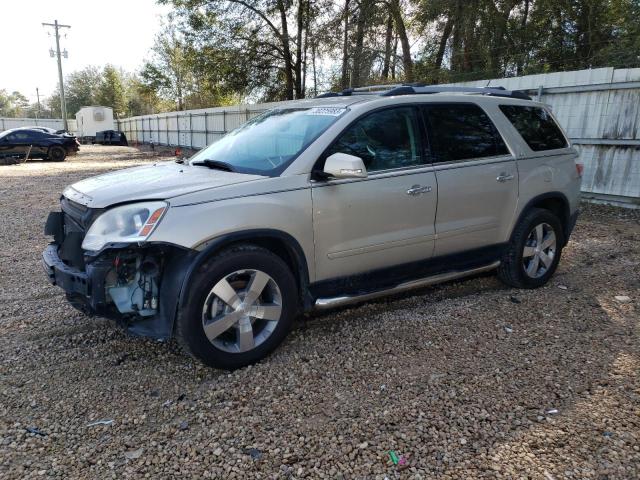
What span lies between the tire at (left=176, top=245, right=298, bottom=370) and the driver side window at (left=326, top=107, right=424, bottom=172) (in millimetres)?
988

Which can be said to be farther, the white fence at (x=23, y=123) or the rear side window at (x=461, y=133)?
the white fence at (x=23, y=123)

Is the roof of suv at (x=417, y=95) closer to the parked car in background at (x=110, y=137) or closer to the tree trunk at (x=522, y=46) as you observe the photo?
the tree trunk at (x=522, y=46)

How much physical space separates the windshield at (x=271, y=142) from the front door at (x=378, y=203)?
0.83 ft

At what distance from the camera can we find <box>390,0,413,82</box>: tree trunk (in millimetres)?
18203

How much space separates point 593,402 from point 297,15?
79.5ft

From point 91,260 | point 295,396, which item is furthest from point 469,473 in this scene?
point 91,260

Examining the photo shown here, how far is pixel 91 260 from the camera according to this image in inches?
121

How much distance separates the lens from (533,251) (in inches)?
190

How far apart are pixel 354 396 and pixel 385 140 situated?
6.40 feet

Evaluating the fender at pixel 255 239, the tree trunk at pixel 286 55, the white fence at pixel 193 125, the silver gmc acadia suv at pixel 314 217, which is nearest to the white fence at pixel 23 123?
the white fence at pixel 193 125

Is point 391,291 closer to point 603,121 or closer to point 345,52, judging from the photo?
point 603,121

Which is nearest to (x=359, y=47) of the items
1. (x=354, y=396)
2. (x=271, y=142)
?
(x=271, y=142)

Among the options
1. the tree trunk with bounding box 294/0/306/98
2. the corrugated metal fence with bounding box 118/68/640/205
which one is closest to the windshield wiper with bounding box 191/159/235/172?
the corrugated metal fence with bounding box 118/68/640/205

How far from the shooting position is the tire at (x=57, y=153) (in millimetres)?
23078
